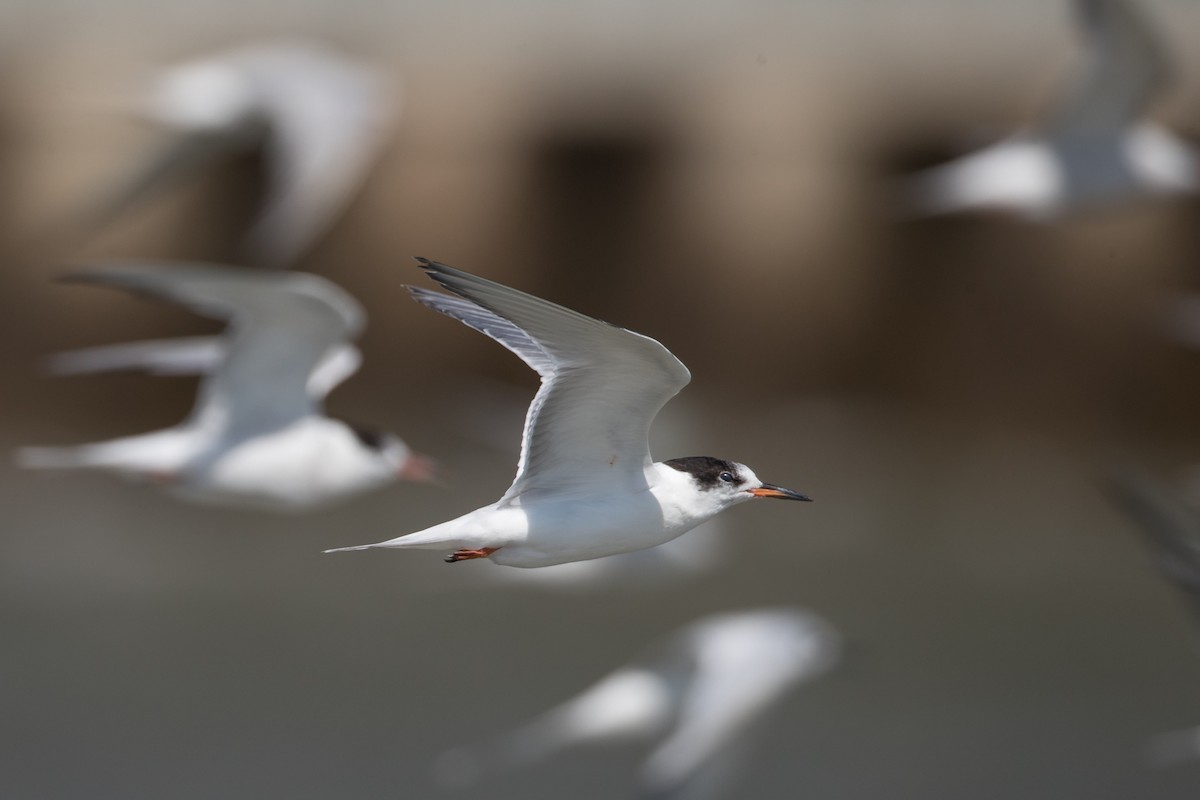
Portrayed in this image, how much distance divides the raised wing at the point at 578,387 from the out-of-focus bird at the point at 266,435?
1328mm

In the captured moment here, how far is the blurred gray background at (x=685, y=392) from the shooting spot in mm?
7102

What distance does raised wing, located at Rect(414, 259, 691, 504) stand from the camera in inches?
88.7

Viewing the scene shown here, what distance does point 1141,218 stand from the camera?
743cm

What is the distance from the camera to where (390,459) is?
4.09 m

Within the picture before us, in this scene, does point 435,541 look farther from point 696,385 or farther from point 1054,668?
point 1054,668

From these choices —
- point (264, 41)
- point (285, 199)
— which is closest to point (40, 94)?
point (264, 41)

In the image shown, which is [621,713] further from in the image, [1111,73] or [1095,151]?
[1111,73]

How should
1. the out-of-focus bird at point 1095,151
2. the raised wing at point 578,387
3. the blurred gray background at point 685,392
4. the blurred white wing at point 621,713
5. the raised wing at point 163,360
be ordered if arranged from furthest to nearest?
1. the blurred gray background at point 685,392
2. the out-of-focus bird at point 1095,151
3. the blurred white wing at point 621,713
4. the raised wing at point 163,360
5. the raised wing at point 578,387

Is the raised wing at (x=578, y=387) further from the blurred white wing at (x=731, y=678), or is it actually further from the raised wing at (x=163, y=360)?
the raised wing at (x=163, y=360)

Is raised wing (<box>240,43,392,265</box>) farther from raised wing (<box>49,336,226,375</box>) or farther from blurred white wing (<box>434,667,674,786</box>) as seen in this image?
blurred white wing (<box>434,667,674,786</box>)

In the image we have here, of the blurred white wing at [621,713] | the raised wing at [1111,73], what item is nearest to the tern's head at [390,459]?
the blurred white wing at [621,713]

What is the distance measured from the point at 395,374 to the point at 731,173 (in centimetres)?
177

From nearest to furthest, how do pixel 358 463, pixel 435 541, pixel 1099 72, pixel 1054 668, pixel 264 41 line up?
pixel 435 541
pixel 358 463
pixel 1099 72
pixel 264 41
pixel 1054 668

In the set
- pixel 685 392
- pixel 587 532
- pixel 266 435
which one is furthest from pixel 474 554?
pixel 685 392
